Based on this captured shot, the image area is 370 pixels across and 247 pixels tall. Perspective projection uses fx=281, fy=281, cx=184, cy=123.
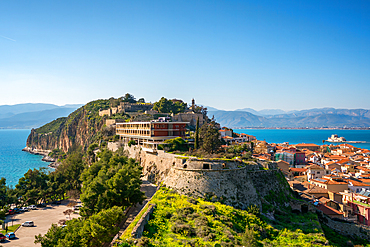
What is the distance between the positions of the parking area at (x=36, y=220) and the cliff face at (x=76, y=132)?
45015 millimetres

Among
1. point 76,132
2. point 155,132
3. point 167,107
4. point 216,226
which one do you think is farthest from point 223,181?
point 76,132

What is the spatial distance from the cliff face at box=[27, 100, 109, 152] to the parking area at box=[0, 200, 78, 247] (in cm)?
4501

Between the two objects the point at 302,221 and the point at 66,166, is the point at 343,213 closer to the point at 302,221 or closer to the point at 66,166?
the point at 302,221

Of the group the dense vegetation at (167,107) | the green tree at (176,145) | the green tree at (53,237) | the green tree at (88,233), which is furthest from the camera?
the dense vegetation at (167,107)

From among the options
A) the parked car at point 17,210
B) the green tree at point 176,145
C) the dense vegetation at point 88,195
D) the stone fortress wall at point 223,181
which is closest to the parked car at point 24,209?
the parked car at point 17,210

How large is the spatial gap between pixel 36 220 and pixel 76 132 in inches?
3708

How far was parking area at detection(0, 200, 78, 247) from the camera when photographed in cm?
3228

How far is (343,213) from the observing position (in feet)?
129

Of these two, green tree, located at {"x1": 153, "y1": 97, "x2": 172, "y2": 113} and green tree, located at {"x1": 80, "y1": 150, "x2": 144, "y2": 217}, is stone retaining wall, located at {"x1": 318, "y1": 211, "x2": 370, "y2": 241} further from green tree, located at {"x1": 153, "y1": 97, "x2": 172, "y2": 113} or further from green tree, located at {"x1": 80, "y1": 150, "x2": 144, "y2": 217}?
green tree, located at {"x1": 153, "y1": 97, "x2": 172, "y2": 113}

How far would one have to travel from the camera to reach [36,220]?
1582 inches

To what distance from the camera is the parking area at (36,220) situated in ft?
106

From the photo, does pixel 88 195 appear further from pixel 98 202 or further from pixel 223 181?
pixel 223 181

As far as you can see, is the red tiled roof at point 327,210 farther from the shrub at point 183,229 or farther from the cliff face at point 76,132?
the cliff face at point 76,132

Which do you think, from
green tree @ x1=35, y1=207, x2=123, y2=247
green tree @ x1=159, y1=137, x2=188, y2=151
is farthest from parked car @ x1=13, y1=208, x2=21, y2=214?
green tree @ x1=159, y1=137, x2=188, y2=151
